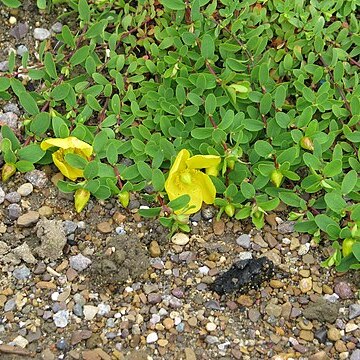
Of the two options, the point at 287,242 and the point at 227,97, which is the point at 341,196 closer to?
the point at 287,242

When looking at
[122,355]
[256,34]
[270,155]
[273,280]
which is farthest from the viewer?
[256,34]

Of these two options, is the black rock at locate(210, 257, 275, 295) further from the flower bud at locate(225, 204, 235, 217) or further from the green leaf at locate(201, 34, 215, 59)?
the green leaf at locate(201, 34, 215, 59)

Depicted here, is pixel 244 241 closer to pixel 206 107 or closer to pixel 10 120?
pixel 206 107

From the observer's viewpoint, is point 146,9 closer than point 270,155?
No

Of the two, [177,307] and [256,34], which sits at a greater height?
[256,34]

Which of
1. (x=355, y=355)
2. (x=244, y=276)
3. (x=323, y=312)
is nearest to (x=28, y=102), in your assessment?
(x=244, y=276)

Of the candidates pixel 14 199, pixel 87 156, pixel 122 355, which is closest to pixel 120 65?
pixel 87 156

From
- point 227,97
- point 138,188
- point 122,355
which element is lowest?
point 122,355

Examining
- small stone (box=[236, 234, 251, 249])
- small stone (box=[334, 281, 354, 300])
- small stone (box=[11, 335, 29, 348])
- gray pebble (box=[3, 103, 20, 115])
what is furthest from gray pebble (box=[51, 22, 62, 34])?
small stone (box=[334, 281, 354, 300])
